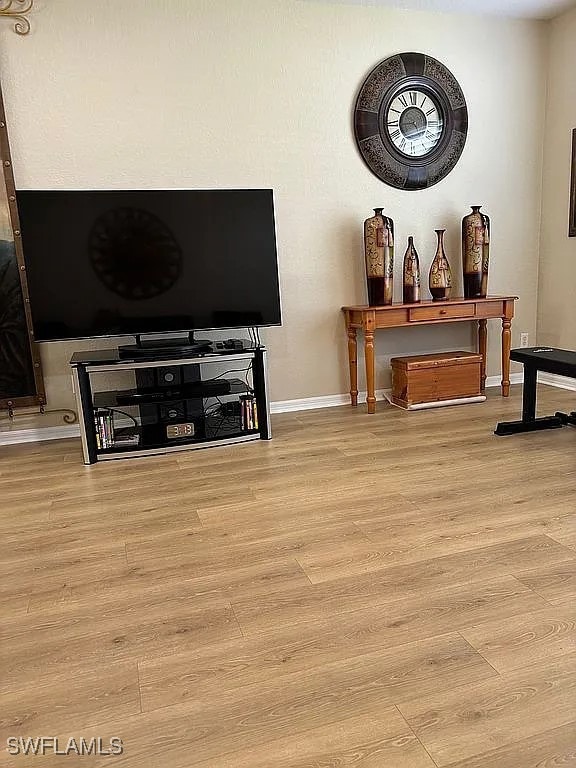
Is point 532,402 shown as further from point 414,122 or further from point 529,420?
point 414,122

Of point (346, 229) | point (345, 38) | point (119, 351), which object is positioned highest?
point (345, 38)

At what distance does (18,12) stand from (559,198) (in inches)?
146

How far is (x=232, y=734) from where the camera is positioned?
1295 millimetres

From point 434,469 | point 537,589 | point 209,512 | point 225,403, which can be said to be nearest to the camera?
point 537,589

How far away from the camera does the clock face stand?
4.01 metres

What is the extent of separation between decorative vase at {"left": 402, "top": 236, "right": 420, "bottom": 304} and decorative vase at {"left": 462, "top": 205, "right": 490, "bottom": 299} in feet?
1.29

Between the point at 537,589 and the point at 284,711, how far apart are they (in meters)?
0.88

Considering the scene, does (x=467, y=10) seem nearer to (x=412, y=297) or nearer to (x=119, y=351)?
(x=412, y=297)

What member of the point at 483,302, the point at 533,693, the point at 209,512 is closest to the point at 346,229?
the point at 483,302

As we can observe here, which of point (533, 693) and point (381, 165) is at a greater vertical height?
point (381, 165)

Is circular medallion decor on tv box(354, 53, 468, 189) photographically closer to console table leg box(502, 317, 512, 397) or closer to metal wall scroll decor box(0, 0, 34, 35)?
console table leg box(502, 317, 512, 397)

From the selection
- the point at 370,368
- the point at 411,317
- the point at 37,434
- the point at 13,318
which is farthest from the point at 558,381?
the point at 13,318

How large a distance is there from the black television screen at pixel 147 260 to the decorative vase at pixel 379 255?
0.74m

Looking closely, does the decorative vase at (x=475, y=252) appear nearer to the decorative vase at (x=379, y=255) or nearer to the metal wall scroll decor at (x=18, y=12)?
the decorative vase at (x=379, y=255)
